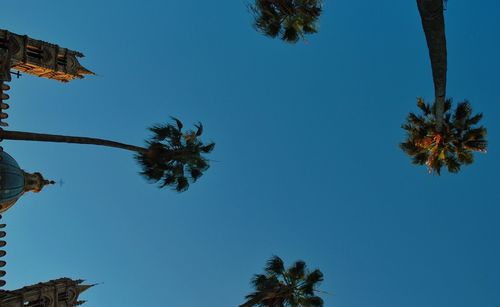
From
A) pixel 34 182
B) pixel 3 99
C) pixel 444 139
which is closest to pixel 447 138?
pixel 444 139

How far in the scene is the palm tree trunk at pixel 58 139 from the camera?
699 inches

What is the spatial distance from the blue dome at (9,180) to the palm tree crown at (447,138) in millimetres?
26369

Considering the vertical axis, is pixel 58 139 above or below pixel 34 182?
below

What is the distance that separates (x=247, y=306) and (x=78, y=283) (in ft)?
75.6

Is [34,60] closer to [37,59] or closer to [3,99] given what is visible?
[37,59]

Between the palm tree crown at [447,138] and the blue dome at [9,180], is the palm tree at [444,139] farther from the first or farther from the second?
the blue dome at [9,180]

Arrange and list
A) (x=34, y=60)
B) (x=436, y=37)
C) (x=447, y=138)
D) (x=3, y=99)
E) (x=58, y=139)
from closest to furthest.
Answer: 1. (x=436, y=37)
2. (x=58, y=139)
3. (x=447, y=138)
4. (x=3, y=99)
5. (x=34, y=60)

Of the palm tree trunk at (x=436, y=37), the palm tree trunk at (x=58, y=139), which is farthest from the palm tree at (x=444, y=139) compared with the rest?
the palm tree trunk at (x=58, y=139)

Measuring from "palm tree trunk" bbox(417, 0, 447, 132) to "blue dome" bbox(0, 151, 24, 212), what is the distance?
27.2 metres

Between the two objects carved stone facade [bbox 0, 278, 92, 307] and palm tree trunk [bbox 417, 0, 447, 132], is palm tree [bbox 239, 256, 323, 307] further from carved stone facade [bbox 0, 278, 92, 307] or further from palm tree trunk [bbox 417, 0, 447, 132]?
carved stone facade [bbox 0, 278, 92, 307]

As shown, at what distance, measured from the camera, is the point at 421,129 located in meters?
25.8

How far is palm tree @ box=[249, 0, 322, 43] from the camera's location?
19828 millimetres

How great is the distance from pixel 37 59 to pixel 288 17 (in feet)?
86.5

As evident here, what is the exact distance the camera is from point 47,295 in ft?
110
